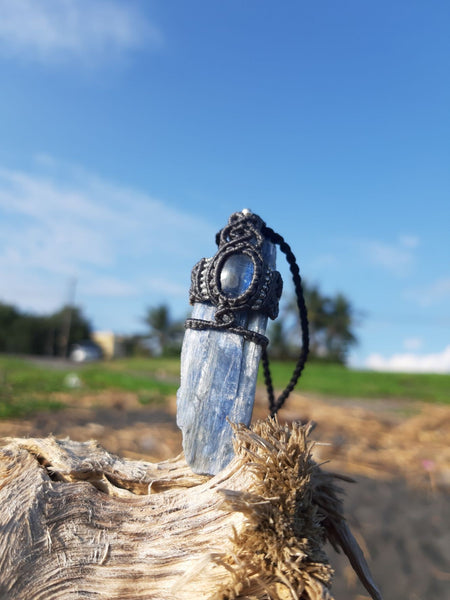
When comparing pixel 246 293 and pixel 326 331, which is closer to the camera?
pixel 246 293

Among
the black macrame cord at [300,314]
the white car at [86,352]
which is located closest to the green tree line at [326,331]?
the white car at [86,352]

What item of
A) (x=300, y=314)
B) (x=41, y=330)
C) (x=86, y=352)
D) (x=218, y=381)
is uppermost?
(x=41, y=330)

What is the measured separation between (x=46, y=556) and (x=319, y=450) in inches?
153

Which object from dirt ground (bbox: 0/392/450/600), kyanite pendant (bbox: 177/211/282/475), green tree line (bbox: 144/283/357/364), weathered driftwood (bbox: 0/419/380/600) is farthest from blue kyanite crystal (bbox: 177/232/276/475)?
green tree line (bbox: 144/283/357/364)

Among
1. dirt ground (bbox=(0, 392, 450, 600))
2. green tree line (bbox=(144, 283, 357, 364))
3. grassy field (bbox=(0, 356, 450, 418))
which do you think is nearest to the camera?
dirt ground (bbox=(0, 392, 450, 600))

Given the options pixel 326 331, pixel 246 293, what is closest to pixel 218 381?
pixel 246 293

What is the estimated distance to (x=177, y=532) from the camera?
5.44ft

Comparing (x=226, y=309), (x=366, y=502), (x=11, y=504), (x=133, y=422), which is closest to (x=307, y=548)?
(x=226, y=309)

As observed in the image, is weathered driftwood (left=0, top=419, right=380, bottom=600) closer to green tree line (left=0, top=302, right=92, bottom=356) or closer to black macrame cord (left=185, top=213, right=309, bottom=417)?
black macrame cord (left=185, top=213, right=309, bottom=417)

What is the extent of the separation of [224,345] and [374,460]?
154 inches

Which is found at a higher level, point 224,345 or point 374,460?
point 224,345

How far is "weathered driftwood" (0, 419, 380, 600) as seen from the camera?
4.87 feet

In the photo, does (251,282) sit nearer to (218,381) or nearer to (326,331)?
(218,381)

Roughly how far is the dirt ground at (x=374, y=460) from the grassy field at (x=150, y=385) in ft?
1.21
